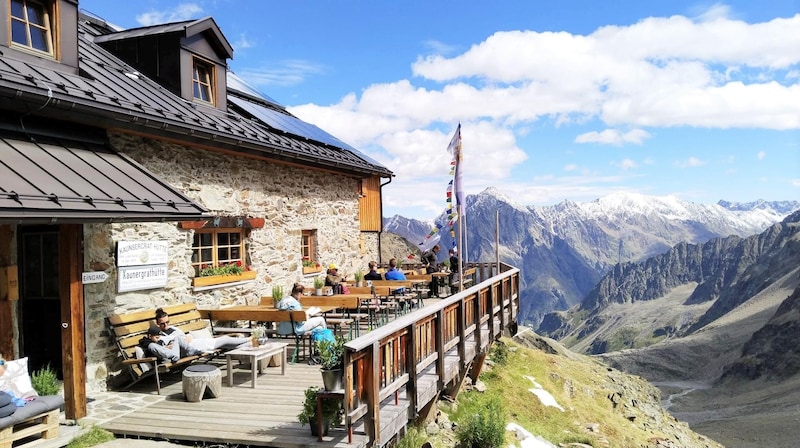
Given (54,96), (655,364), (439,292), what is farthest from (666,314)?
(54,96)

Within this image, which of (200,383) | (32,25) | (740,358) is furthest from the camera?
(740,358)

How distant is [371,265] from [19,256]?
8479mm

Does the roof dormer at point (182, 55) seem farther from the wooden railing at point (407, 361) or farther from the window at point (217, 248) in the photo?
the wooden railing at point (407, 361)

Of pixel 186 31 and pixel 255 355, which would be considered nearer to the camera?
pixel 255 355

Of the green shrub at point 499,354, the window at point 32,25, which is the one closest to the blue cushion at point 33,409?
the window at point 32,25

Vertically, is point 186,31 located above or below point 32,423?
above

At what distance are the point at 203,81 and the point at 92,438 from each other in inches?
310

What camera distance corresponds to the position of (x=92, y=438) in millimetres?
6031

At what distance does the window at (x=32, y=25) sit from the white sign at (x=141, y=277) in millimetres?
3230

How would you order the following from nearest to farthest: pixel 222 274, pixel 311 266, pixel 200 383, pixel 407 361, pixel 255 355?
pixel 407 361
pixel 200 383
pixel 255 355
pixel 222 274
pixel 311 266

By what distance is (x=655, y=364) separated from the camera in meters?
106

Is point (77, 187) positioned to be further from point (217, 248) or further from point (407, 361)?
point (217, 248)

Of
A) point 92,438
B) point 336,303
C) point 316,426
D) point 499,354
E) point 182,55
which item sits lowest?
point 499,354

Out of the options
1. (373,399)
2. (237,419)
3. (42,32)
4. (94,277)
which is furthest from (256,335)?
(42,32)
